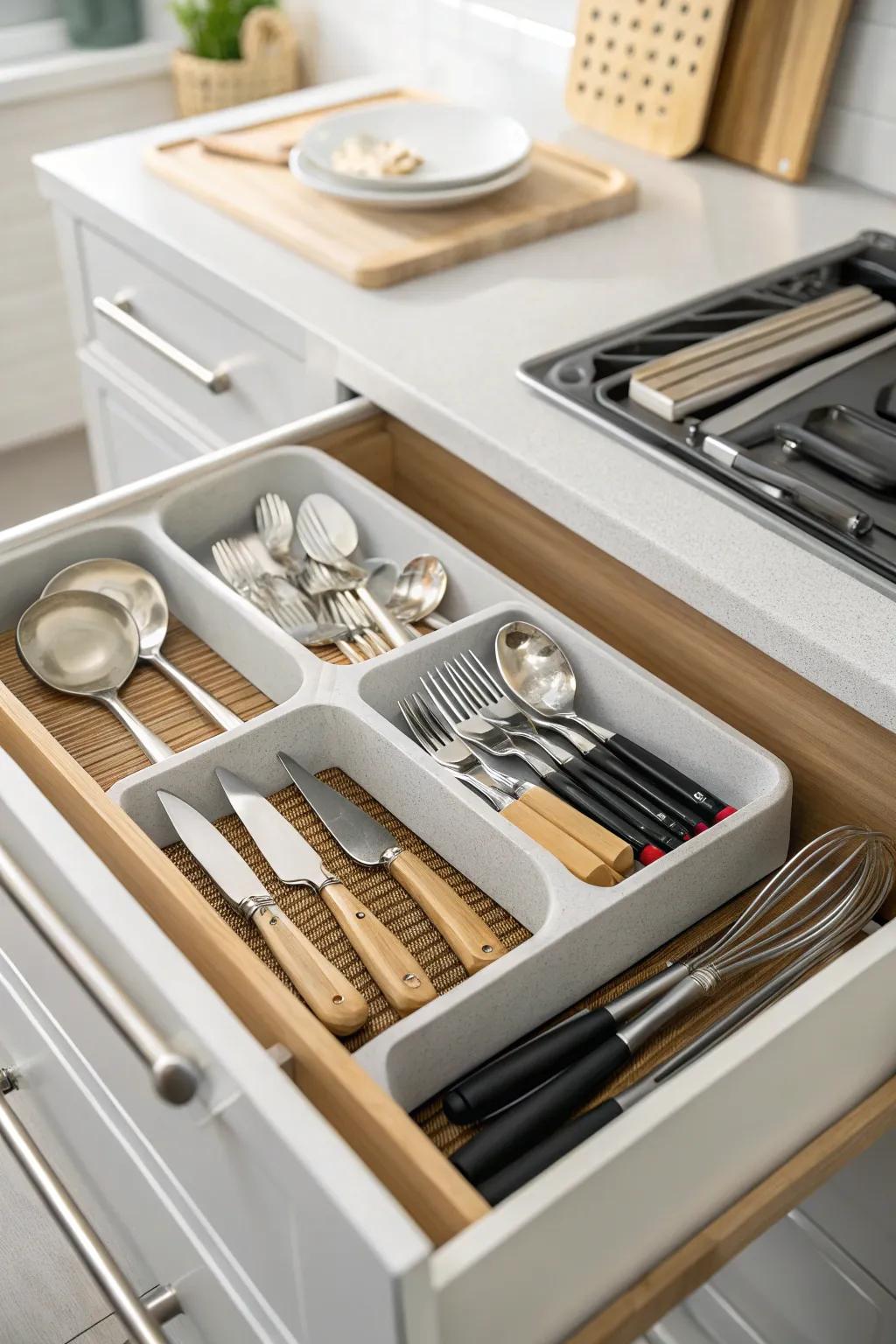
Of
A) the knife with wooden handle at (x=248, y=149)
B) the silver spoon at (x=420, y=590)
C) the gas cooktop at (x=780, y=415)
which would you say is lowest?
the silver spoon at (x=420, y=590)

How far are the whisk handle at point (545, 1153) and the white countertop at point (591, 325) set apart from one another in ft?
0.97

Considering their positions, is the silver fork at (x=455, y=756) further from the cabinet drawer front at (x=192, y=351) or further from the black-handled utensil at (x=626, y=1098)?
the cabinet drawer front at (x=192, y=351)

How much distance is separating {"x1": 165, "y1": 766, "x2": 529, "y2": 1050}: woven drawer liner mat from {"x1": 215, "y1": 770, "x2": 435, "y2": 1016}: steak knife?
0.01m

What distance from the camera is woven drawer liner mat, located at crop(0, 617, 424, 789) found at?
0.86m

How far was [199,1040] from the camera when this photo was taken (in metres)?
0.52

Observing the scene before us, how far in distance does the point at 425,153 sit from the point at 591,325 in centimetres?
42

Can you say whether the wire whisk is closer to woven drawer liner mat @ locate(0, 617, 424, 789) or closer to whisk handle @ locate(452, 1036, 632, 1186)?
whisk handle @ locate(452, 1036, 632, 1186)

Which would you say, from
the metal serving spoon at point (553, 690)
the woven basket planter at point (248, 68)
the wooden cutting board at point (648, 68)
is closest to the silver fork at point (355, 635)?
the metal serving spoon at point (553, 690)

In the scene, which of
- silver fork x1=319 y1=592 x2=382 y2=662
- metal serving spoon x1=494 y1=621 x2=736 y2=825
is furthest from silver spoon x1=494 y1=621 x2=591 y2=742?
silver fork x1=319 y1=592 x2=382 y2=662

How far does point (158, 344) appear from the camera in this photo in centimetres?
129

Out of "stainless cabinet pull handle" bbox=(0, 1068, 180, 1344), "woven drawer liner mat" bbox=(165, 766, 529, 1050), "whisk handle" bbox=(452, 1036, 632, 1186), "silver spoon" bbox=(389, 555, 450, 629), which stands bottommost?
"stainless cabinet pull handle" bbox=(0, 1068, 180, 1344)

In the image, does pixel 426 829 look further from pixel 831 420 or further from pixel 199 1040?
pixel 831 420

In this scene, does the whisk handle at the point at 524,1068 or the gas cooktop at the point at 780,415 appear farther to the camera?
the gas cooktop at the point at 780,415

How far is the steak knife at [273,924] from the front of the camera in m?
0.66
